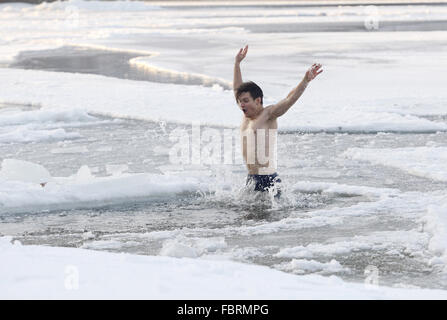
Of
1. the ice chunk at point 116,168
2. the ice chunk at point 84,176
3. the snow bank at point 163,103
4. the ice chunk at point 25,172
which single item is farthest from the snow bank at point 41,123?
the ice chunk at point 84,176

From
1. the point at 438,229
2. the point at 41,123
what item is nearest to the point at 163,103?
the point at 41,123

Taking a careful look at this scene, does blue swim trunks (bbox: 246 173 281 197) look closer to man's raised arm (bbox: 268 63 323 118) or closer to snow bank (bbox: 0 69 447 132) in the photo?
man's raised arm (bbox: 268 63 323 118)

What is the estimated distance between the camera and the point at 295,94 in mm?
5773

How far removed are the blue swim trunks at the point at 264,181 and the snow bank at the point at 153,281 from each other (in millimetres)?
2340

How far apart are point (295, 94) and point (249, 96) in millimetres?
513

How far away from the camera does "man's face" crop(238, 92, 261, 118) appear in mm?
6172

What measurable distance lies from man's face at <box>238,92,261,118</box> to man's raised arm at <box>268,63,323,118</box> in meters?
0.13

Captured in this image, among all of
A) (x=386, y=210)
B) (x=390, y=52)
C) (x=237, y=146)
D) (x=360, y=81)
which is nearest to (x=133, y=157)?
(x=237, y=146)

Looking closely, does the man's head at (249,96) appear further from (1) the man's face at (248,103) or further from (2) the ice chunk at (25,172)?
(2) the ice chunk at (25,172)

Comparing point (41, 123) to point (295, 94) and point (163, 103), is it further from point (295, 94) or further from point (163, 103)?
point (295, 94)

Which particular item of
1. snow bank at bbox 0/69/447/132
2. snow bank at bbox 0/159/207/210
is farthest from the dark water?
snow bank at bbox 0/159/207/210
